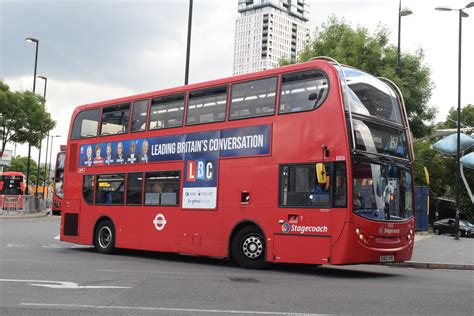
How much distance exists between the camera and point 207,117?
46.5ft

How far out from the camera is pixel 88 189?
1733 cm

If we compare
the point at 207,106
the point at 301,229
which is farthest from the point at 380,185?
the point at 207,106

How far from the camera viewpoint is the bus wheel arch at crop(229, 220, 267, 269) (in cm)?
1276

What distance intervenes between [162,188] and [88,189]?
3.39 m

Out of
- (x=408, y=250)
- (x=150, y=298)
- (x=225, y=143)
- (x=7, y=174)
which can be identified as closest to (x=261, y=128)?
(x=225, y=143)

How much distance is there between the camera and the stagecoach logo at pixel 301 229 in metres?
11.6

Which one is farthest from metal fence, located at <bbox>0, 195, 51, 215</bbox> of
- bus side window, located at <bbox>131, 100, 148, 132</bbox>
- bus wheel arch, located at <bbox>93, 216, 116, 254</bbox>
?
bus side window, located at <bbox>131, 100, 148, 132</bbox>

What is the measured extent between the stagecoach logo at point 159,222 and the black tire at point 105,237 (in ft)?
6.24

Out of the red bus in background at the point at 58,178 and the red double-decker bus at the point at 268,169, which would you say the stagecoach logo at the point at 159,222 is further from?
the red bus in background at the point at 58,178

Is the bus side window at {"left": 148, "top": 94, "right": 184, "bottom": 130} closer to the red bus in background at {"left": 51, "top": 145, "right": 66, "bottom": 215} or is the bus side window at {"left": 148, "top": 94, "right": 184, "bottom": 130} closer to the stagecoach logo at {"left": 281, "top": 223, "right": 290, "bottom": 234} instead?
the stagecoach logo at {"left": 281, "top": 223, "right": 290, "bottom": 234}

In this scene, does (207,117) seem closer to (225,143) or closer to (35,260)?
(225,143)

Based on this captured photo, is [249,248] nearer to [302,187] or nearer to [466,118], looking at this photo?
[302,187]

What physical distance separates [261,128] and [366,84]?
245 centimetres

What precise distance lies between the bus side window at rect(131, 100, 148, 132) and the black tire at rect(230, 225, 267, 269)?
443 centimetres
